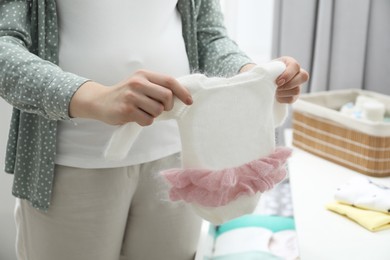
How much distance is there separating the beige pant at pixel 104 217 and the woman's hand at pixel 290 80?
24 cm

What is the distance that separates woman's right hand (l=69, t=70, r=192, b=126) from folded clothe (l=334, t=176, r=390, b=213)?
2.50ft

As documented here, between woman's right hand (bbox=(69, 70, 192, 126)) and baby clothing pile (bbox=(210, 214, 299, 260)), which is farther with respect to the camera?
baby clothing pile (bbox=(210, 214, 299, 260))

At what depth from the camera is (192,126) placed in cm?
83

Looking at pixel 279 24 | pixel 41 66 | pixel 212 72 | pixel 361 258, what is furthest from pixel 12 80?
pixel 279 24

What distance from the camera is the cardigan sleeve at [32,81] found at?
2.41 feet

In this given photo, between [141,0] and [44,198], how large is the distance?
38cm

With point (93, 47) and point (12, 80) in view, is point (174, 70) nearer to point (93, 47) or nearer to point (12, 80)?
point (93, 47)

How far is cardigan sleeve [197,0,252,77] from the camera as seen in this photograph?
101 centimetres

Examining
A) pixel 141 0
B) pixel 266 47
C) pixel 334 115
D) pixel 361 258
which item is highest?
pixel 141 0

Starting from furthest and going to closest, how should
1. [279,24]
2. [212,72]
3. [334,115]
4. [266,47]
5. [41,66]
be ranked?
[266,47] < [279,24] < [334,115] < [212,72] < [41,66]

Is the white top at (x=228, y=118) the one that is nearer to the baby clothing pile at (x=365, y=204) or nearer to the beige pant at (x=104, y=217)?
the beige pant at (x=104, y=217)

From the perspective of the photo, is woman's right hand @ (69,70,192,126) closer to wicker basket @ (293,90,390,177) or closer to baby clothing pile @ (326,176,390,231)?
baby clothing pile @ (326,176,390,231)

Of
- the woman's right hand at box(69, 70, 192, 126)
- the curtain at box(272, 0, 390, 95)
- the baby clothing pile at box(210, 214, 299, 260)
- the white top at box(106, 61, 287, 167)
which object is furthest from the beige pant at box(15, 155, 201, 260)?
the curtain at box(272, 0, 390, 95)

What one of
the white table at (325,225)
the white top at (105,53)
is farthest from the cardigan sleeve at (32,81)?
the white table at (325,225)
